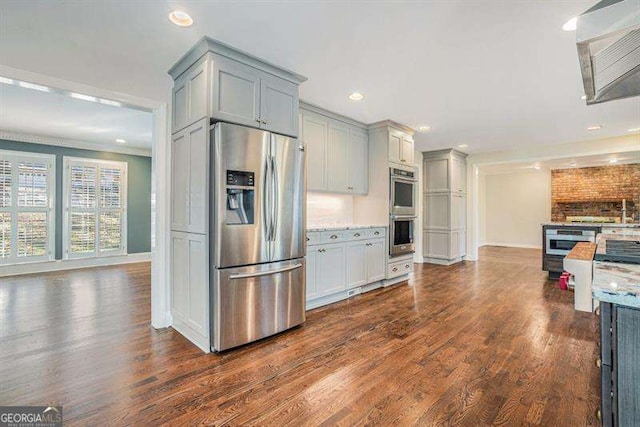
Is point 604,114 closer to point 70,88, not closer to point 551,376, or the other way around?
point 551,376

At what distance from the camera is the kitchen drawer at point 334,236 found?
356cm

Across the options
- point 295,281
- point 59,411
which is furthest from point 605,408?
point 59,411

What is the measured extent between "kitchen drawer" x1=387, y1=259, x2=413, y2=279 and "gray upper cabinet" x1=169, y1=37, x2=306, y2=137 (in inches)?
105

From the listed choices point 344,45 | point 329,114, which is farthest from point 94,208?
point 344,45

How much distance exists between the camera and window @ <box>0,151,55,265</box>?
17.8 feet

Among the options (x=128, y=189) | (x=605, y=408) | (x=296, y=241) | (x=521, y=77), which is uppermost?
(x=521, y=77)

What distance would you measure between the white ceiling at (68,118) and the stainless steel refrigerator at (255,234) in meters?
2.10

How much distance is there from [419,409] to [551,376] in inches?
43.8

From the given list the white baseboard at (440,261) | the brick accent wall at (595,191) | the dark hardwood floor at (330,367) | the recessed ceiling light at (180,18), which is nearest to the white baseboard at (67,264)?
the dark hardwood floor at (330,367)

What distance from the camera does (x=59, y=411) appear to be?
1.75 metres

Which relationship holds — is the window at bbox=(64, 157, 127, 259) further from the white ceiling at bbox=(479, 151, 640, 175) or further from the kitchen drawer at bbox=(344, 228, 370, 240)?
the white ceiling at bbox=(479, 151, 640, 175)

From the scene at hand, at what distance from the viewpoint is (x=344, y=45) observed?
2438 millimetres

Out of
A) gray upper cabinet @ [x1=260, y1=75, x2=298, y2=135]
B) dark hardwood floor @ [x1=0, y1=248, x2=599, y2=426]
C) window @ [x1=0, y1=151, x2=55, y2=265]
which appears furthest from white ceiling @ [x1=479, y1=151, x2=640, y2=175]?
window @ [x1=0, y1=151, x2=55, y2=265]

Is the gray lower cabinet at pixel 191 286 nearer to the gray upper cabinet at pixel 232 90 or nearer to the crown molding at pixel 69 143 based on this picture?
the gray upper cabinet at pixel 232 90
